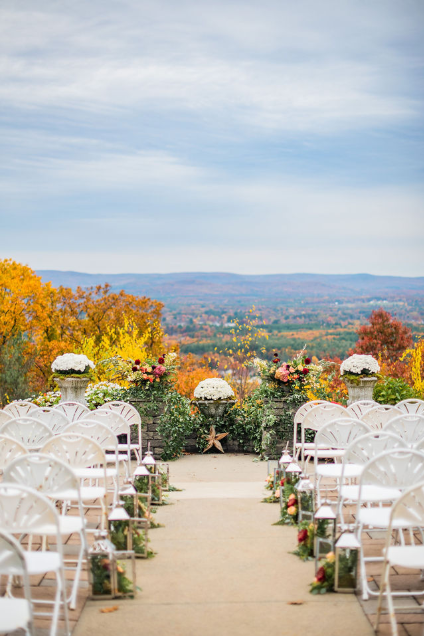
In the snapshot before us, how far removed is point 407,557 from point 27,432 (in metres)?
3.46

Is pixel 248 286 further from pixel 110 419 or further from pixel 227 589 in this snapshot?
pixel 227 589

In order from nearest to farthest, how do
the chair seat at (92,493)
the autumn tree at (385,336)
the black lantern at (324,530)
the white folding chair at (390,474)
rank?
the white folding chair at (390,474) < the black lantern at (324,530) < the chair seat at (92,493) < the autumn tree at (385,336)

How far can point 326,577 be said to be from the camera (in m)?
3.86

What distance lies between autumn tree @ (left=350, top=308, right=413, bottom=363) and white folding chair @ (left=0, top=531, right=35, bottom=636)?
2127 cm

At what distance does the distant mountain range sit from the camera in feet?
244

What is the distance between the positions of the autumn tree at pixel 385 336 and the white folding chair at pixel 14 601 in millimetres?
21274

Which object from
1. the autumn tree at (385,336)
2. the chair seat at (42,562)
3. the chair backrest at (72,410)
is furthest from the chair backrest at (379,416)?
the autumn tree at (385,336)

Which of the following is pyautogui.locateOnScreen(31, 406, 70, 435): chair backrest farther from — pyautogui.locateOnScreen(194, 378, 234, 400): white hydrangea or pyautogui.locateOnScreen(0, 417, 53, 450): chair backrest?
pyautogui.locateOnScreen(194, 378, 234, 400): white hydrangea

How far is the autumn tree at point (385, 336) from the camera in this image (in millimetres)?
23250

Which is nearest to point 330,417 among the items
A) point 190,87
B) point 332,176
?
point 190,87

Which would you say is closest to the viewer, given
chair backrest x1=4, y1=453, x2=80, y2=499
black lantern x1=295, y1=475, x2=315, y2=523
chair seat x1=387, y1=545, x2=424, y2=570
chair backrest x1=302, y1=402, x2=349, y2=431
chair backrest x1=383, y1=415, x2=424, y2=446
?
chair seat x1=387, y1=545, x2=424, y2=570

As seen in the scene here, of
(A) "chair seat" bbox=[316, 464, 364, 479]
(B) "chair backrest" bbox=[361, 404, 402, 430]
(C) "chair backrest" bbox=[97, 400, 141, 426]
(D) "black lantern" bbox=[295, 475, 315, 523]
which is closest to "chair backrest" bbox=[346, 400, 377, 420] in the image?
(B) "chair backrest" bbox=[361, 404, 402, 430]

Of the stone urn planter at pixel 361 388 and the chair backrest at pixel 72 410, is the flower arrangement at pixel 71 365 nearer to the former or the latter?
the chair backrest at pixel 72 410

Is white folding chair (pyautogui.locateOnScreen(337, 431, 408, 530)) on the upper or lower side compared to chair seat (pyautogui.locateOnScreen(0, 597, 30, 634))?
upper
